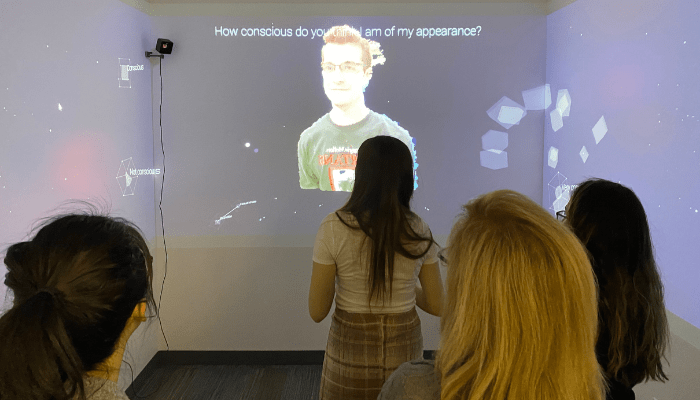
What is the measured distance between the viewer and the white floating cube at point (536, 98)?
3.61m

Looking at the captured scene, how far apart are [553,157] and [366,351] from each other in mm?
2416

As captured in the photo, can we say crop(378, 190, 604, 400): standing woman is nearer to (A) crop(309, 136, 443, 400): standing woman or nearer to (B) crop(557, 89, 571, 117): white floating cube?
(A) crop(309, 136, 443, 400): standing woman

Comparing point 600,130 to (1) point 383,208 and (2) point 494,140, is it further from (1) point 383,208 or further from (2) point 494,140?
(1) point 383,208

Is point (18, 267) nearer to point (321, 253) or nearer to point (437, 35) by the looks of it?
point (321, 253)

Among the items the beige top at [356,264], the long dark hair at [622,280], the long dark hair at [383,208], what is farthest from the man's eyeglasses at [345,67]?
the long dark hair at [622,280]

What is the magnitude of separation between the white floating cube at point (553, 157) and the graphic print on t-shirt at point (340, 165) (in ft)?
4.49

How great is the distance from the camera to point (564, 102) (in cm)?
330

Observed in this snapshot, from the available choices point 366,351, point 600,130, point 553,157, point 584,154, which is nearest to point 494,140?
point 553,157

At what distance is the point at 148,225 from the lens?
3576mm

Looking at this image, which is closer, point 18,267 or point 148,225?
point 18,267

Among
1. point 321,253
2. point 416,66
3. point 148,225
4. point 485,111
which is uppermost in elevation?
point 416,66

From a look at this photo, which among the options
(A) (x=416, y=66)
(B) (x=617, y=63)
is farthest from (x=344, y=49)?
(B) (x=617, y=63)

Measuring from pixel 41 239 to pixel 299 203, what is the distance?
2.77m

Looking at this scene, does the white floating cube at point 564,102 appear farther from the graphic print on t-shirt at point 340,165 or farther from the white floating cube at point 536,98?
the graphic print on t-shirt at point 340,165
